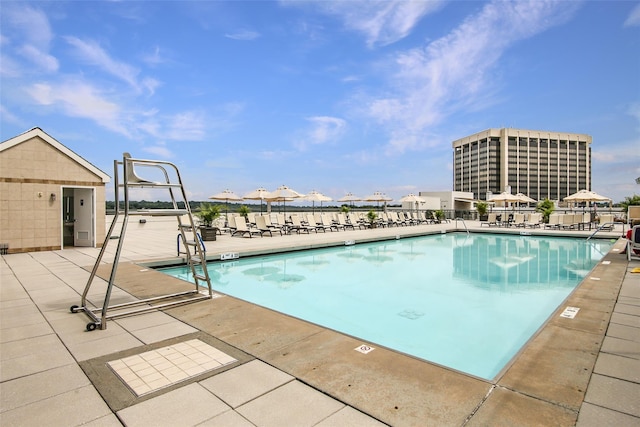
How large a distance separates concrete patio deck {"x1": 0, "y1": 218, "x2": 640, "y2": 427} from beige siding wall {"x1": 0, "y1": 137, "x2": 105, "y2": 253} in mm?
5691

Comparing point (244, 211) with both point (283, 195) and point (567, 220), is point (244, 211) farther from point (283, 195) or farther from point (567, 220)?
point (567, 220)

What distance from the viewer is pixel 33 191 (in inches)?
324

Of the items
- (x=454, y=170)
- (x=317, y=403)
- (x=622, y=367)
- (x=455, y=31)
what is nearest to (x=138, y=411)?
(x=317, y=403)

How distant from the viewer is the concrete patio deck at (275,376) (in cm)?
175

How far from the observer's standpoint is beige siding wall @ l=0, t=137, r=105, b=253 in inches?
311

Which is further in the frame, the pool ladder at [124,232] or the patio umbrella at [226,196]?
the patio umbrella at [226,196]

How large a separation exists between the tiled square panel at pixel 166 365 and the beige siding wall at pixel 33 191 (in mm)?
7944

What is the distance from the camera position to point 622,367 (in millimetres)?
2281

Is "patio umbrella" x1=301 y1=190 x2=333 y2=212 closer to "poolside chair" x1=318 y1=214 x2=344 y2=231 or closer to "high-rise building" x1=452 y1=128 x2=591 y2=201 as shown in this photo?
"poolside chair" x1=318 y1=214 x2=344 y2=231

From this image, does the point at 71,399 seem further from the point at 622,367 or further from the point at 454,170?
the point at 454,170

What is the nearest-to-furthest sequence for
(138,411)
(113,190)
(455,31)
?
1. (138,411)
2. (113,190)
3. (455,31)

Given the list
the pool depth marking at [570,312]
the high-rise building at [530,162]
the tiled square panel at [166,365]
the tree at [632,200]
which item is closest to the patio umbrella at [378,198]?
the tree at [632,200]

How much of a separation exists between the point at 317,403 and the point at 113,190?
283 cm

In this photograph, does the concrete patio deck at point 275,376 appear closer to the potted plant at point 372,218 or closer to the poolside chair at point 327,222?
the poolside chair at point 327,222
